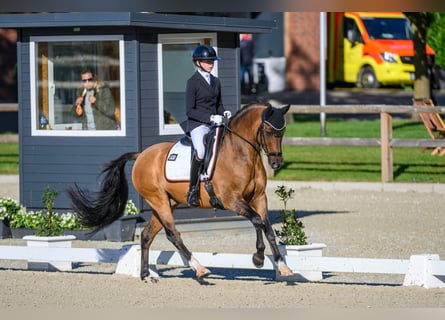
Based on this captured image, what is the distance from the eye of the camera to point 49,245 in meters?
11.9

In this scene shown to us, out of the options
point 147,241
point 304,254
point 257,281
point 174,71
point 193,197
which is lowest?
point 257,281

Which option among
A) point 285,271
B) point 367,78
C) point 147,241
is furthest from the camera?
point 367,78

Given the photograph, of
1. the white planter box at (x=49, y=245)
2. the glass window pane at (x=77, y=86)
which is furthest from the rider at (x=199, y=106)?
the glass window pane at (x=77, y=86)

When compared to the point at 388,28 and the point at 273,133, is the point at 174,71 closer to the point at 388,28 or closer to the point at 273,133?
the point at 273,133

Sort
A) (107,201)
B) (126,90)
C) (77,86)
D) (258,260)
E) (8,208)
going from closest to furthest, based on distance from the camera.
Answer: (258,260), (107,201), (8,208), (126,90), (77,86)

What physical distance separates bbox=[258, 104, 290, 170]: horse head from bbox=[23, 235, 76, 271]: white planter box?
8.98 ft

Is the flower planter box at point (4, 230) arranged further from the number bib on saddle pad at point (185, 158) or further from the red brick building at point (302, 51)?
the red brick building at point (302, 51)

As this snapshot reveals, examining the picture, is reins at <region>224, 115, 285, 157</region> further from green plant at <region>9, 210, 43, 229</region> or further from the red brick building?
the red brick building

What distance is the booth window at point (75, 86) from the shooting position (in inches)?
582

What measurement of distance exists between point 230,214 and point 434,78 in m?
24.2

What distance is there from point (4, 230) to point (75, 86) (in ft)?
7.68

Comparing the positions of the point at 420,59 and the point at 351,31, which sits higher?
the point at 351,31

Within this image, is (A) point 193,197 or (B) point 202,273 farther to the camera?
(A) point 193,197

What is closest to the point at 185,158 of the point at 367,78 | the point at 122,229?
the point at 122,229
